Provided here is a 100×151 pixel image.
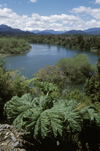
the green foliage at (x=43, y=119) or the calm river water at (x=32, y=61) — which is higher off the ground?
the green foliage at (x=43, y=119)

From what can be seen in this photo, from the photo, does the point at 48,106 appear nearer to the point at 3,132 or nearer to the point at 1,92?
the point at 3,132

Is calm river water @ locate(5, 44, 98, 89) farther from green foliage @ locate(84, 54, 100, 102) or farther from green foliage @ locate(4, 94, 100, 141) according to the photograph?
green foliage @ locate(4, 94, 100, 141)

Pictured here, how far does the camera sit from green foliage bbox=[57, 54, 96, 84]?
76.7 feet

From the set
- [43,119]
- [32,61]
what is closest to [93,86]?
[43,119]

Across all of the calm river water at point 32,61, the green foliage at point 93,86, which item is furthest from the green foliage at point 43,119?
the calm river water at point 32,61

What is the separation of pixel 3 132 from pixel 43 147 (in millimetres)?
1137

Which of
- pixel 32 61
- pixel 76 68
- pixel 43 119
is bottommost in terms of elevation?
pixel 76 68

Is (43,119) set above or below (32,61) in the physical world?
above

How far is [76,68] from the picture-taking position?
2388 cm

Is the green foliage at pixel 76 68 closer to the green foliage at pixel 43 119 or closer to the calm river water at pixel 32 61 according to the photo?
the calm river water at pixel 32 61

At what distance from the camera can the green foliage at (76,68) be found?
23391 millimetres

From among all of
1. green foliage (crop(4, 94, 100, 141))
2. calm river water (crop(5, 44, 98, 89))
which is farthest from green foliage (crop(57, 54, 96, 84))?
green foliage (crop(4, 94, 100, 141))

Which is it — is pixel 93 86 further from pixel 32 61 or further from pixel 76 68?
pixel 32 61

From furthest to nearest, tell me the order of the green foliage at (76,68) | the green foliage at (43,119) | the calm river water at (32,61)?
the calm river water at (32,61), the green foliage at (76,68), the green foliage at (43,119)
